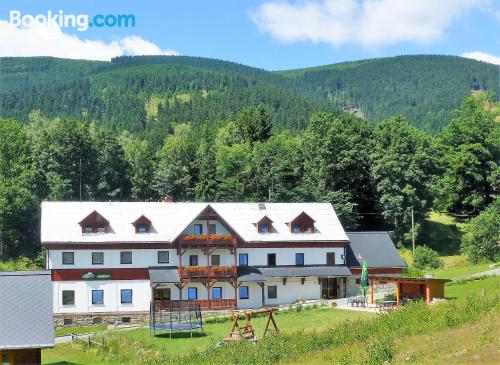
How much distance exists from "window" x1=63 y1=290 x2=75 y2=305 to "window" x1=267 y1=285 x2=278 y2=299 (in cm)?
1553

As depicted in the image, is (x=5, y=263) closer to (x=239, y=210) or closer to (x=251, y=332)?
(x=239, y=210)

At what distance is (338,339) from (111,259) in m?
28.2

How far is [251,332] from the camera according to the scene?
44.0 meters

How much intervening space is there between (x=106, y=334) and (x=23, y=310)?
13.0 metres

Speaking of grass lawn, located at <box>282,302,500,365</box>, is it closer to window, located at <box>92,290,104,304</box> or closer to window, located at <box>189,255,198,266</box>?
window, located at <box>189,255,198,266</box>

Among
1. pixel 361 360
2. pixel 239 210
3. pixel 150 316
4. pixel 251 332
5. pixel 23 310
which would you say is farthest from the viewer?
pixel 239 210

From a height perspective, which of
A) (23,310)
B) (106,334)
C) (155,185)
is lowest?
(106,334)

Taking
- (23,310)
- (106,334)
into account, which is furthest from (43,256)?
(23,310)

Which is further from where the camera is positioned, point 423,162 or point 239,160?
point 239,160

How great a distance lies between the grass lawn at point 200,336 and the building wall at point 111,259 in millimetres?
9065

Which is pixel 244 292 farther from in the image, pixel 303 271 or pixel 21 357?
pixel 21 357

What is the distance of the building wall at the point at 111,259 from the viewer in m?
58.8

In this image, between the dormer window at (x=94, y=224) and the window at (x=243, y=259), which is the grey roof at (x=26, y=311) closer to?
the dormer window at (x=94, y=224)

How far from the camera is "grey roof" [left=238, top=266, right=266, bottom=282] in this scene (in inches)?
2411
